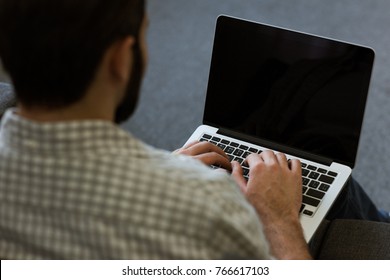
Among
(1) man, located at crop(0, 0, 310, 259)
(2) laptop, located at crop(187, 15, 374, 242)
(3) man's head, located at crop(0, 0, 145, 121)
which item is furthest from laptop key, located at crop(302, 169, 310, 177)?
(3) man's head, located at crop(0, 0, 145, 121)

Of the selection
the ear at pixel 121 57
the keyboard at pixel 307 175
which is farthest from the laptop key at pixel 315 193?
the ear at pixel 121 57

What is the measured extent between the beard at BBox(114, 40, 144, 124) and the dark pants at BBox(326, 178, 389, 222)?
589 millimetres

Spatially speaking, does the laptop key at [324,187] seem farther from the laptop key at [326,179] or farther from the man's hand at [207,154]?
the man's hand at [207,154]

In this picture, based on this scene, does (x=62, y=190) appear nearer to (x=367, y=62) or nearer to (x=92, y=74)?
(x=92, y=74)

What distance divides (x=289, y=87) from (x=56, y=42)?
702mm

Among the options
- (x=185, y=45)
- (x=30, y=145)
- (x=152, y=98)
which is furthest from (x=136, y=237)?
(x=185, y=45)

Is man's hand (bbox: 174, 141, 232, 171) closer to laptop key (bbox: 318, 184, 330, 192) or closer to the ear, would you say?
laptop key (bbox: 318, 184, 330, 192)

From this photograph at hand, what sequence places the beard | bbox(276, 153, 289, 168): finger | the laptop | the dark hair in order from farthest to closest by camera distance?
the laptop → bbox(276, 153, 289, 168): finger → the beard → the dark hair

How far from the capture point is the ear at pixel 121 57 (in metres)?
0.77

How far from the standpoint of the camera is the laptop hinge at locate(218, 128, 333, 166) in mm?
1338

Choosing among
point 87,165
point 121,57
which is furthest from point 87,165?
point 121,57

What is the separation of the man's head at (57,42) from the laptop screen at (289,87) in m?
0.59

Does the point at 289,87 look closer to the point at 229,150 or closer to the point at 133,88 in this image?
the point at 229,150
